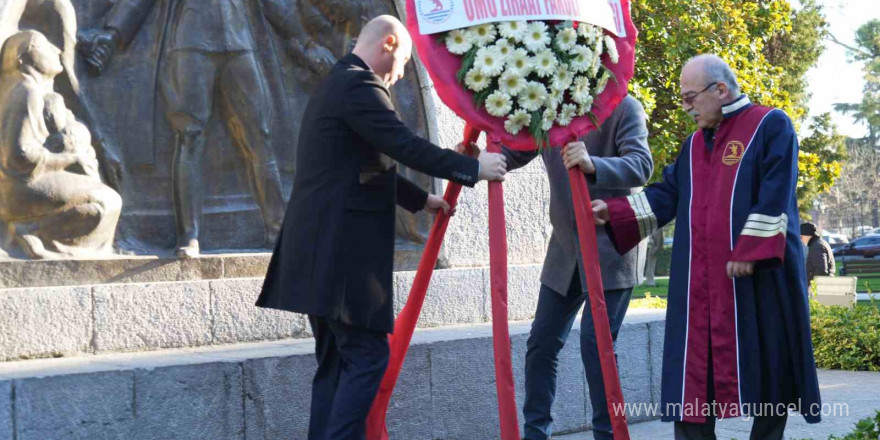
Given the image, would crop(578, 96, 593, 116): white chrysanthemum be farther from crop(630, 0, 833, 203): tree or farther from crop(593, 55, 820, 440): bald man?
crop(630, 0, 833, 203): tree

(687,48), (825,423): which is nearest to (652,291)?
(687,48)

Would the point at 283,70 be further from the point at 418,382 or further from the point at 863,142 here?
the point at 863,142

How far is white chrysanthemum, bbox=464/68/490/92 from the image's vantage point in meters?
3.92

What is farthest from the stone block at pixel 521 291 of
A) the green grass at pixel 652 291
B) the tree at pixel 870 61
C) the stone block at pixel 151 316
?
the tree at pixel 870 61

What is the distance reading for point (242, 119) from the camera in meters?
5.96

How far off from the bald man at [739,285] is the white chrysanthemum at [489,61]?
3.28 feet

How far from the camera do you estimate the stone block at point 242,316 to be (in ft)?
17.9

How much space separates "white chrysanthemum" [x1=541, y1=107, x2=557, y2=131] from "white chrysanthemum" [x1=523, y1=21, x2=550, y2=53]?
0.82ft

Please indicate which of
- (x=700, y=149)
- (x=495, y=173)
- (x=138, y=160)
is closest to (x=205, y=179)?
(x=138, y=160)

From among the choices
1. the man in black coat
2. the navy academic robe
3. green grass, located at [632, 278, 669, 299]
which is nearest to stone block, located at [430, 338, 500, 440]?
the navy academic robe

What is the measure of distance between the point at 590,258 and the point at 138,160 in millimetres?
2966

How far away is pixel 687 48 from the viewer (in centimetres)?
1470

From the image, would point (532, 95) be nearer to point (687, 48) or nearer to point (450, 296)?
point (450, 296)

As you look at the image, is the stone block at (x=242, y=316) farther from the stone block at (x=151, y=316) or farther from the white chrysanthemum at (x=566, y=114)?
the white chrysanthemum at (x=566, y=114)
